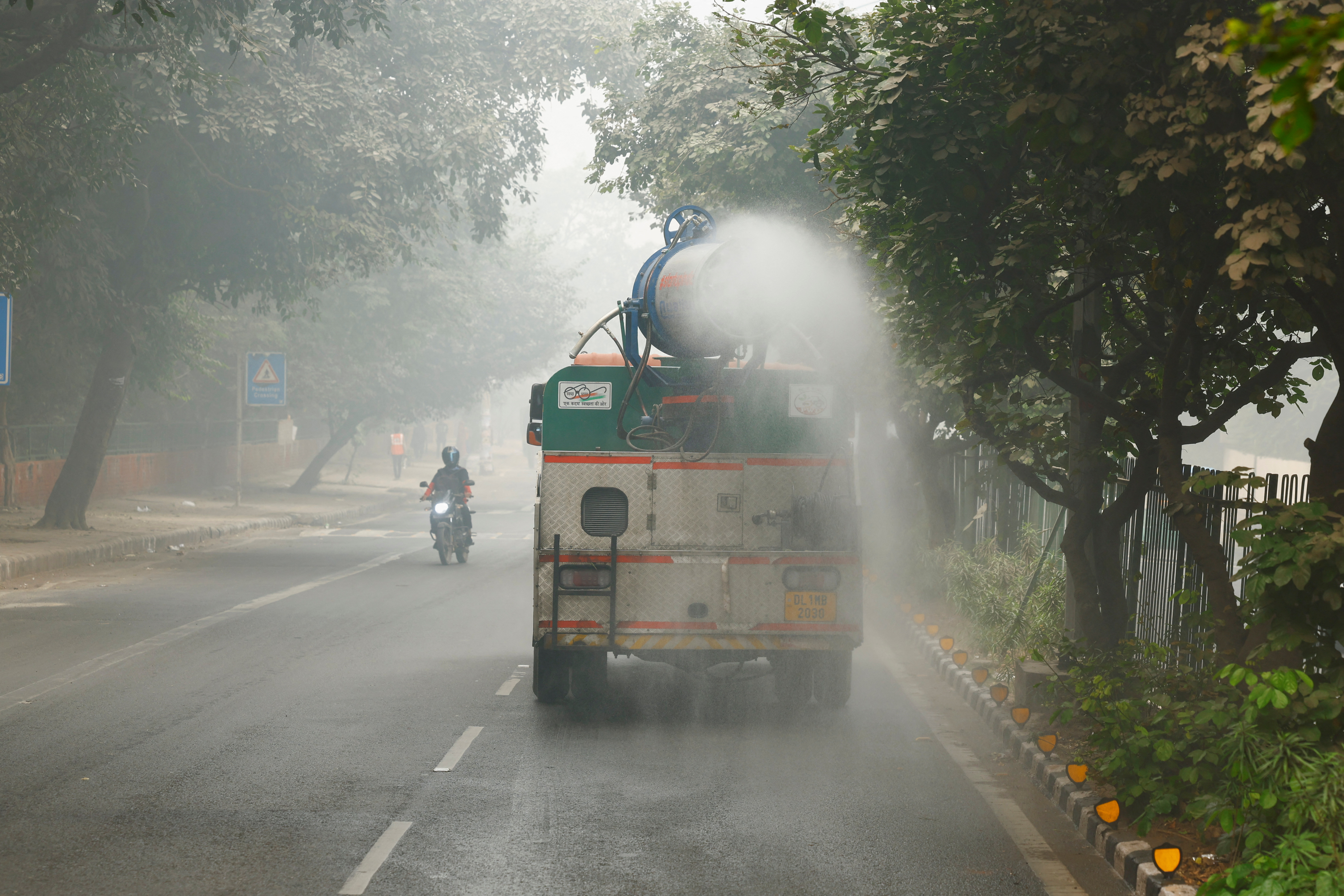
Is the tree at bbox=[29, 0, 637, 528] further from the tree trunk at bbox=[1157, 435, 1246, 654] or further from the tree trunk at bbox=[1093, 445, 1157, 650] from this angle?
the tree trunk at bbox=[1157, 435, 1246, 654]

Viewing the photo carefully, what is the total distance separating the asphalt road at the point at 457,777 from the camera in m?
6.18

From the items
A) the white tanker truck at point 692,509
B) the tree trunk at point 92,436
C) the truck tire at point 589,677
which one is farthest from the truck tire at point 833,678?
the tree trunk at point 92,436

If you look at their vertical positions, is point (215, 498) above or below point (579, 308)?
below

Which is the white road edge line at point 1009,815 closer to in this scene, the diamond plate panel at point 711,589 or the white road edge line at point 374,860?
the diamond plate panel at point 711,589

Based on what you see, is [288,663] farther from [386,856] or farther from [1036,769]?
[1036,769]

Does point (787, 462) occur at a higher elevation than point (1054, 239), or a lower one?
lower

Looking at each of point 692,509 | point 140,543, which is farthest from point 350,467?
point 692,509

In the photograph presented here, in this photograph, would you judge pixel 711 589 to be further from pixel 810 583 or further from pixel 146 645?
pixel 146 645

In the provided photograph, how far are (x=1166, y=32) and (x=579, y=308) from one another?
166ft

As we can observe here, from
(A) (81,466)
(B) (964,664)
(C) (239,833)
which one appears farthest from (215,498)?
(C) (239,833)

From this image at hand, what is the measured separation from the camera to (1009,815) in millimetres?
7359

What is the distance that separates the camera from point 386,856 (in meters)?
6.34

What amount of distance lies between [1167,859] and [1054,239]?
409 centimetres

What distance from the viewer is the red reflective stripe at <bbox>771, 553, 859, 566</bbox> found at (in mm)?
9672
